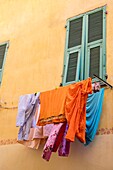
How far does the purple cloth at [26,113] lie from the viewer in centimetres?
497

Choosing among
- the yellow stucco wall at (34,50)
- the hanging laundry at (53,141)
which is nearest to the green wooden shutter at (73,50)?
the yellow stucco wall at (34,50)

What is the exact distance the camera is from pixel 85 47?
17.5 feet

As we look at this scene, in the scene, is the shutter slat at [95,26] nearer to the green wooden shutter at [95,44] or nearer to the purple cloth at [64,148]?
the green wooden shutter at [95,44]

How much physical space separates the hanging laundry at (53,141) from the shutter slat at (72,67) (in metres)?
1.09

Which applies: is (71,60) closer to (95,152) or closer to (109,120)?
(109,120)

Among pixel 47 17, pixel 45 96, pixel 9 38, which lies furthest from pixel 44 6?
pixel 45 96

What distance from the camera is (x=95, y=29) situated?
541cm

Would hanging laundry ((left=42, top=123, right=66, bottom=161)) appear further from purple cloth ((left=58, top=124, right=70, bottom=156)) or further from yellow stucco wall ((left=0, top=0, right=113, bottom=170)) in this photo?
yellow stucco wall ((left=0, top=0, right=113, bottom=170))

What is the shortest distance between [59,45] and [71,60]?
0.54 meters

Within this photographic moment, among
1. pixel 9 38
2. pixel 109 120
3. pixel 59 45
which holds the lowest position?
pixel 109 120

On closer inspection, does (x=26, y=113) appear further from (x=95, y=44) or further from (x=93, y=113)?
(x=95, y=44)

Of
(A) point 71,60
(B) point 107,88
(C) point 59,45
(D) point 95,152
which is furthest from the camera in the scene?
(C) point 59,45

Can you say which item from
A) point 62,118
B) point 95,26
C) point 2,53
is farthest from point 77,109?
point 2,53

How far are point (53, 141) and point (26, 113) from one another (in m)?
1.00
